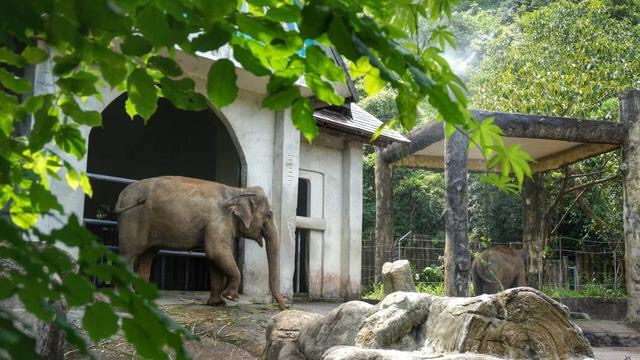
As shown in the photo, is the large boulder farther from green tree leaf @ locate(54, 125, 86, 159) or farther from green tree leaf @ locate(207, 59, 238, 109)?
green tree leaf @ locate(207, 59, 238, 109)

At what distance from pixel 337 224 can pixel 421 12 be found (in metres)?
12.1

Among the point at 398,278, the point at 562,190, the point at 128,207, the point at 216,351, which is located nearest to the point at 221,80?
the point at 216,351

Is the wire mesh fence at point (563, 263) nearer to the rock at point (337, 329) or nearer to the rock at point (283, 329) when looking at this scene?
the rock at point (283, 329)

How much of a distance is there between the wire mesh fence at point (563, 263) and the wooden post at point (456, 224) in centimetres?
683

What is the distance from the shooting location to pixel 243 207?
10.2 meters

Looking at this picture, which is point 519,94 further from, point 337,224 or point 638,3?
point 638,3

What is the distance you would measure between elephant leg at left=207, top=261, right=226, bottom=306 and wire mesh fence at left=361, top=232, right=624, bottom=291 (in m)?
8.15

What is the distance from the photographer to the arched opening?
14070 mm

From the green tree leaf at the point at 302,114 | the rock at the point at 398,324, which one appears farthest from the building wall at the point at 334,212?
the green tree leaf at the point at 302,114

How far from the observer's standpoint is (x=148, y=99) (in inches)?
69.1

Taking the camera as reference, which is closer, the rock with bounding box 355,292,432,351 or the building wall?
the rock with bounding box 355,292,432,351

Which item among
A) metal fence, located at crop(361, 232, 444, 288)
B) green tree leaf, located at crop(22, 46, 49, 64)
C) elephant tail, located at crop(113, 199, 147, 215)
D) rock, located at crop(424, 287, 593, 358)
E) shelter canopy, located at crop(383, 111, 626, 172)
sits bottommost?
rock, located at crop(424, 287, 593, 358)

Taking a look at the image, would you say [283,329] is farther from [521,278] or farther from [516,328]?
[521,278]

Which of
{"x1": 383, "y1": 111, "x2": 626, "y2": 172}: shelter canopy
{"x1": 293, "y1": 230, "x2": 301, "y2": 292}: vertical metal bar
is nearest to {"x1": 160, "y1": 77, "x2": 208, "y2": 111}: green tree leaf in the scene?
{"x1": 383, "y1": 111, "x2": 626, "y2": 172}: shelter canopy
